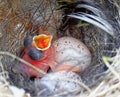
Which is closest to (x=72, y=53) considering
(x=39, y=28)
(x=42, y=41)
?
(x=42, y=41)

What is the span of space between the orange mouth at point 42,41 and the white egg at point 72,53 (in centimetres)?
6

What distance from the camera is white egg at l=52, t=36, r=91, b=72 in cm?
145

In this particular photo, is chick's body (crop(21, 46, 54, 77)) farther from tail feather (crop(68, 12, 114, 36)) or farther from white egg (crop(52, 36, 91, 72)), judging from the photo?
tail feather (crop(68, 12, 114, 36))

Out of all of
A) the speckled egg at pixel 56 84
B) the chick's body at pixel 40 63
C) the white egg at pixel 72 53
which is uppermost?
the white egg at pixel 72 53

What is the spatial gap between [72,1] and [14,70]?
35cm

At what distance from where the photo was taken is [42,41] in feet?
4.82

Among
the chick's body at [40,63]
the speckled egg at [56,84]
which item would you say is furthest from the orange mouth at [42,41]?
the speckled egg at [56,84]

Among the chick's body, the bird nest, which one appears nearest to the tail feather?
the bird nest

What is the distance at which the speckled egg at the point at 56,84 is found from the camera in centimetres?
126

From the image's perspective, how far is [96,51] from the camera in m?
1.55

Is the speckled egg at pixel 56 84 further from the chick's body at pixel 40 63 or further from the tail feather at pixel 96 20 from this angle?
the tail feather at pixel 96 20

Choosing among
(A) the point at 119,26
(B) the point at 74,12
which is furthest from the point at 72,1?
(A) the point at 119,26

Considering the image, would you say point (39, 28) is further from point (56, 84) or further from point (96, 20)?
point (56, 84)

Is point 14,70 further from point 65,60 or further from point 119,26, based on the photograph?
point 119,26
